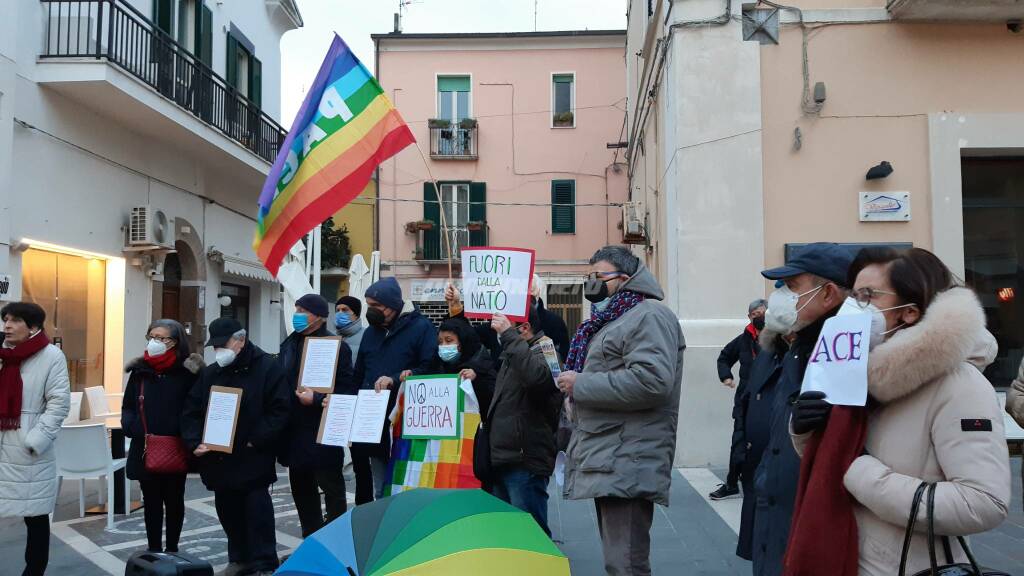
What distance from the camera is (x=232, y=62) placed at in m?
16.0

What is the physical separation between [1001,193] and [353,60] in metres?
7.75

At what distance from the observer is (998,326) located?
9.73 m

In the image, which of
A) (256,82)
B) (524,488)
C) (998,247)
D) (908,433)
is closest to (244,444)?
(524,488)

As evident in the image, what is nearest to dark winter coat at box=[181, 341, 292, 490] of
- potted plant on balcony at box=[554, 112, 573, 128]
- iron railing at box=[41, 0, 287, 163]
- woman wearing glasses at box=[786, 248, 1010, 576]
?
woman wearing glasses at box=[786, 248, 1010, 576]

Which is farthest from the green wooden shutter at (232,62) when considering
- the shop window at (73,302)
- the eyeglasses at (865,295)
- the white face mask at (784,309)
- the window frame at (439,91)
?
the eyeglasses at (865,295)

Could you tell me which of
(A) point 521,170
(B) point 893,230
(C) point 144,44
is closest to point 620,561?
(B) point 893,230

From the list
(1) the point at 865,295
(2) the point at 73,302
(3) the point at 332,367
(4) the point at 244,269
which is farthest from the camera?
(4) the point at 244,269

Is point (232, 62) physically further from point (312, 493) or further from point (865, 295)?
point (865, 295)

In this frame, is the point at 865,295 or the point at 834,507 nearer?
the point at 834,507

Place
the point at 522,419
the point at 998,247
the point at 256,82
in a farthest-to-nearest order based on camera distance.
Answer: the point at 256,82 < the point at 998,247 < the point at 522,419

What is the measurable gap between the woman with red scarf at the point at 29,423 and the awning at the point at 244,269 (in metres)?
10.2

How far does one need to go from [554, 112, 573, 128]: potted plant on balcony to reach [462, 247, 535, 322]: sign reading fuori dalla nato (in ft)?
70.0

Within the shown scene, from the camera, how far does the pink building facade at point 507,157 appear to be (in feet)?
84.4

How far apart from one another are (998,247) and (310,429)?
836cm
